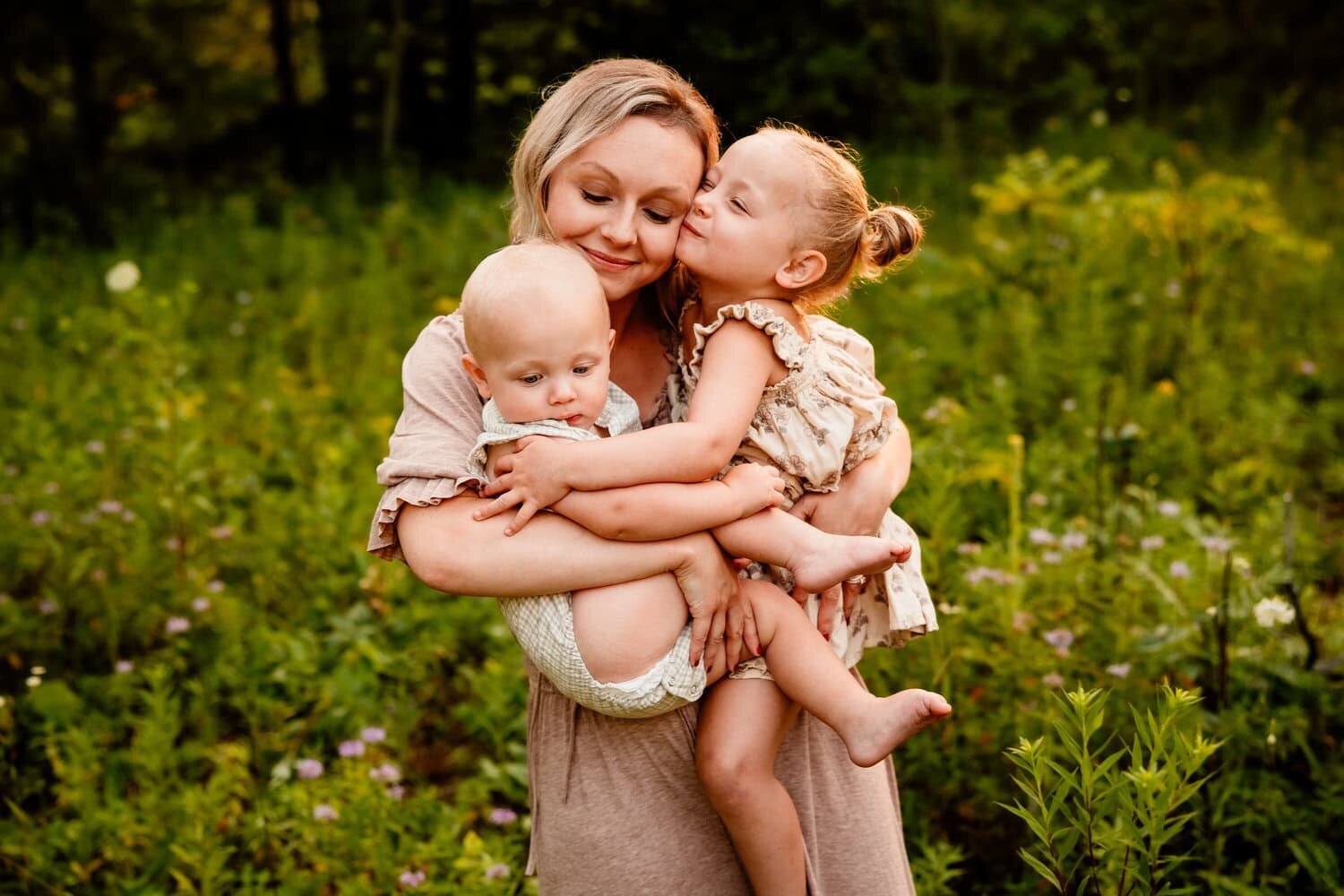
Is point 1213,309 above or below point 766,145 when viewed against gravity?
below

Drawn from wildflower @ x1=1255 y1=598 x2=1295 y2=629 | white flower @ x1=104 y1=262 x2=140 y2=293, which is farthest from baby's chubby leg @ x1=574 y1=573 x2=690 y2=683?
white flower @ x1=104 y1=262 x2=140 y2=293

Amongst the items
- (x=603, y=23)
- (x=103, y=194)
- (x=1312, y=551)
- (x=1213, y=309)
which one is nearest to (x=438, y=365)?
(x=1312, y=551)

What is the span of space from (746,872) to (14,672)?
2.48m

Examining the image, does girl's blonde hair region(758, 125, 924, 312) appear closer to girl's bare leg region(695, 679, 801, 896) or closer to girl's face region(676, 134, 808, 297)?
girl's face region(676, 134, 808, 297)

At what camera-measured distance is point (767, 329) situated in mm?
1796

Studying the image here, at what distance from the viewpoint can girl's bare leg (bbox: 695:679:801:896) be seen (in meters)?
1.66

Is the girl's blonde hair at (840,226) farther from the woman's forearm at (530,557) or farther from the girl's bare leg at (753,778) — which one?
the girl's bare leg at (753,778)

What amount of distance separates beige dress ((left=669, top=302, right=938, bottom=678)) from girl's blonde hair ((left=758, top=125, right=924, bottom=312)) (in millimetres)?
114

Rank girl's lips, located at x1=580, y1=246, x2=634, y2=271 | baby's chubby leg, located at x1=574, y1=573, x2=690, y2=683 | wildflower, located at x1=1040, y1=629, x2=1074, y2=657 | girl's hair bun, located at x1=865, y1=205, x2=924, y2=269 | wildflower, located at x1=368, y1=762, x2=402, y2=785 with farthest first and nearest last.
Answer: wildflower, located at x1=1040, y1=629, x2=1074, y2=657 → wildflower, located at x1=368, y1=762, x2=402, y2=785 → girl's hair bun, located at x1=865, y1=205, x2=924, y2=269 → girl's lips, located at x1=580, y1=246, x2=634, y2=271 → baby's chubby leg, located at x1=574, y1=573, x2=690, y2=683

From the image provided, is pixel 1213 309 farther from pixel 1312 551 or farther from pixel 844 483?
pixel 844 483

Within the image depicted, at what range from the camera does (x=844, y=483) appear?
1.89 meters

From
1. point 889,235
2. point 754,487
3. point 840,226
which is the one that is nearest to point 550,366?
point 754,487

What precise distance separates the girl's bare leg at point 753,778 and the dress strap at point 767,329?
Answer: 1.64 feet

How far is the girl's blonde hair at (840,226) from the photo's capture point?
186cm
